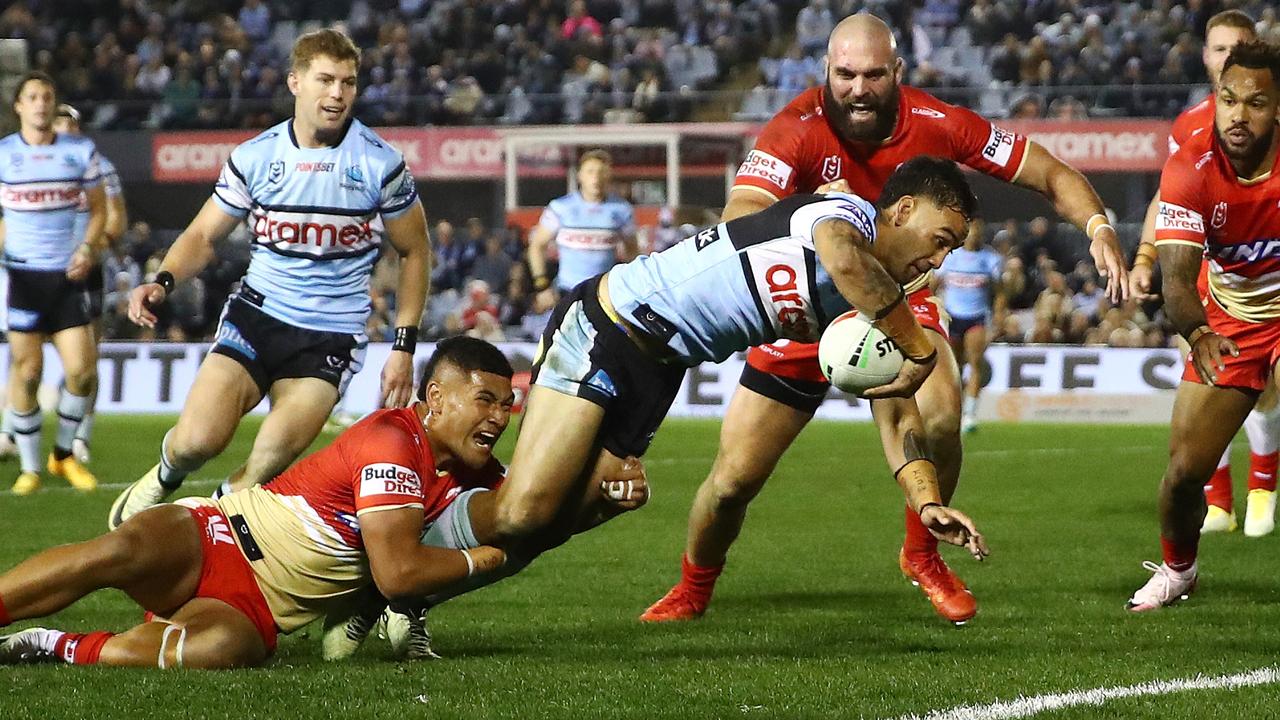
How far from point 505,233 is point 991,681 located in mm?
20213

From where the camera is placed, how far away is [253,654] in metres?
5.71

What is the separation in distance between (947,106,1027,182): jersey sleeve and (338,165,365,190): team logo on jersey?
261cm

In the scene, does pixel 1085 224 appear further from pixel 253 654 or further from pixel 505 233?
pixel 505 233

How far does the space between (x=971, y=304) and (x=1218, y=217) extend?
1177cm

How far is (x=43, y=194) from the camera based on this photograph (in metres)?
12.7

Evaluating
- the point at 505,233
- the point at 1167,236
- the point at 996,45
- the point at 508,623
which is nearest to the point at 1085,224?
the point at 1167,236

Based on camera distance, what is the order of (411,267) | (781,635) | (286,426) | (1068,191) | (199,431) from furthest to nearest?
(411,267)
(286,426)
(199,431)
(1068,191)
(781,635)

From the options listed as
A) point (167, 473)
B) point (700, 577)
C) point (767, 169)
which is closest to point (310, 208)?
point (167, 473)

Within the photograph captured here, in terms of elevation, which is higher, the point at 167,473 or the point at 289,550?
the point at 289,550

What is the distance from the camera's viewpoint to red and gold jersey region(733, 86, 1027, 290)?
7391 mm

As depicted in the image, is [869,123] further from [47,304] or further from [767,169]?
[47,304]

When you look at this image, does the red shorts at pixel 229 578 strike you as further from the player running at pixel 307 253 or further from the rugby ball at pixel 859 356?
the rugby ball at pixel 859 356

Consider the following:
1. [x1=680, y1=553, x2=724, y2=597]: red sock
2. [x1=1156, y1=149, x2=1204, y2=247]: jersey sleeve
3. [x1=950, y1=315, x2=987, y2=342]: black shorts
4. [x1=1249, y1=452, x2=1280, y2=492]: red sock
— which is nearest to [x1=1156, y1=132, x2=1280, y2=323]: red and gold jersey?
[x1=1156, y1=149, x2=1204, y2=247]: jersey sleeve

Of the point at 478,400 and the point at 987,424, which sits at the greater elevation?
the point at 478,400
